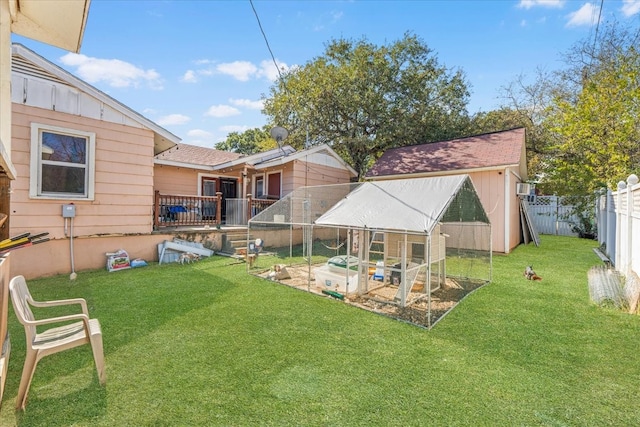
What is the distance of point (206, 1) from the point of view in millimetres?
6125

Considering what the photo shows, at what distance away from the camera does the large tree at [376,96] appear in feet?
45.1

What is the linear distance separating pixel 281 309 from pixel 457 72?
15.4m

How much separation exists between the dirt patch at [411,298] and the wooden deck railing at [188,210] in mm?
4042

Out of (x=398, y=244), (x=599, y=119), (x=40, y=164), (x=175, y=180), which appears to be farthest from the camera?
(x=175, y=180)

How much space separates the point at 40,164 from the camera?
608 centimetres

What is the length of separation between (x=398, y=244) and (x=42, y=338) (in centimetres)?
519

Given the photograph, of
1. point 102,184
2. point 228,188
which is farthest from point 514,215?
point 102,184

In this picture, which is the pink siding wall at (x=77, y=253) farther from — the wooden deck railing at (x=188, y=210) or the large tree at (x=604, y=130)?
the large tree at (x=604, y=130)

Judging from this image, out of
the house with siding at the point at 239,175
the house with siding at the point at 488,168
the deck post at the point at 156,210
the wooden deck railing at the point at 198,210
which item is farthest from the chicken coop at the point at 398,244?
the house with siding at the point at 239,175

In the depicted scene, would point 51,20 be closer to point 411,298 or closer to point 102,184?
point 102,184

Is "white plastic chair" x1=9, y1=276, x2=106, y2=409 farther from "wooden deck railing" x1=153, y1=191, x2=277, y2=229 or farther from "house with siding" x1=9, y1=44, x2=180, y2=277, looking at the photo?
"wooden deck railing" x1=153, y1=191, x2=277, y2=229

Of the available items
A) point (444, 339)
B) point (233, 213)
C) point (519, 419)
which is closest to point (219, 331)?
point (444, 339)

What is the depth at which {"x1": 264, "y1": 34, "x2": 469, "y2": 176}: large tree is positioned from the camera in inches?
542

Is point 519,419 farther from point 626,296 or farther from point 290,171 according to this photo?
point 290,171
